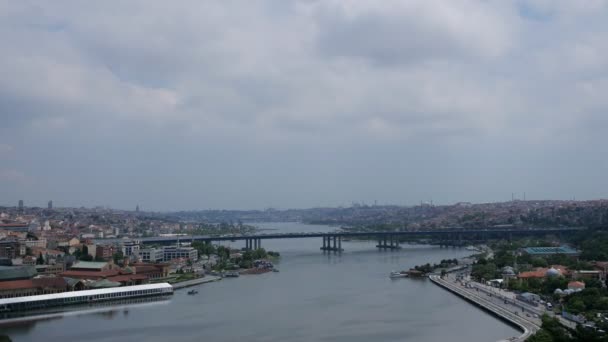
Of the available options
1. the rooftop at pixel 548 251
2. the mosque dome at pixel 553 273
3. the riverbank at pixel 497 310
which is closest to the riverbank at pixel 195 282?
the riverbank at pixel 497 310

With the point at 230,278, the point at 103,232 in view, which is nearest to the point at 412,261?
the point at 230,278

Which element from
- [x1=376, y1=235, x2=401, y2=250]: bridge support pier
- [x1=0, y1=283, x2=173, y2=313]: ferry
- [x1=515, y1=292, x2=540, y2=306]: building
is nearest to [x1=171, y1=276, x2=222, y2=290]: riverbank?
[x1=0, y1=283, x2=173, y2=313]: ferry

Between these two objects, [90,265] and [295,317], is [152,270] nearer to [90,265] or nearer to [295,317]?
[90,265]

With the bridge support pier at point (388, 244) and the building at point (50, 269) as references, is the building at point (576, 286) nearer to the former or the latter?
the building at point (50, 269)

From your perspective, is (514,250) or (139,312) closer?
(139,312)

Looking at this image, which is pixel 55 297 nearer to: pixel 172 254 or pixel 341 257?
pixel 172 254

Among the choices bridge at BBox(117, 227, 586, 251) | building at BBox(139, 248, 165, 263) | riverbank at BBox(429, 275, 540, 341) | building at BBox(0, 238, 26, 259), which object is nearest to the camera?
riverbank at BBox(429, 275, 540, 341)

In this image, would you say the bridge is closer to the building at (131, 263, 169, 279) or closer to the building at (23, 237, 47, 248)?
the building at (23, 237, 47, 248)
